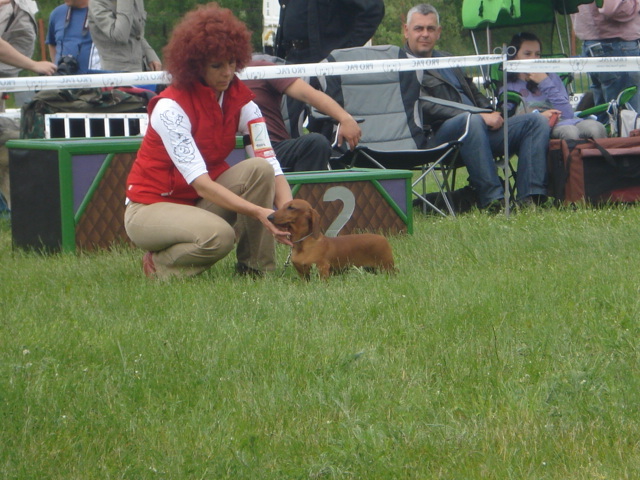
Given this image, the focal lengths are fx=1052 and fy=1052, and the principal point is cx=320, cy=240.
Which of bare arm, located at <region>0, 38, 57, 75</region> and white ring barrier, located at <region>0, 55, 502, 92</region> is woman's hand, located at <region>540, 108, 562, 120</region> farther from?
bare arm, located at <region>0, 38, 57, 75</region>

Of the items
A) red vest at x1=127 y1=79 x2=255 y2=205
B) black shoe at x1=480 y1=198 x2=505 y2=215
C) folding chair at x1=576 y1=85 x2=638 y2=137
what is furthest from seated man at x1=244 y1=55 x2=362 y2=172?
folding chair at x1=576 y1=85 x2=638 y2=137

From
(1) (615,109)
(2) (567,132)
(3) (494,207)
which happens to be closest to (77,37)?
(3) (494,207)

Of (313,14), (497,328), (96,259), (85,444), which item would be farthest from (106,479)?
(313,14)

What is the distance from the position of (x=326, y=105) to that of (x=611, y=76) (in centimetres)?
421

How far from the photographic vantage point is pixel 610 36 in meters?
9.51

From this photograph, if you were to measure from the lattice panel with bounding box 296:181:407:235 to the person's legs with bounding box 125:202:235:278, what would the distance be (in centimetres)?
125

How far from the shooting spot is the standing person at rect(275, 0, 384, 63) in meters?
7.89

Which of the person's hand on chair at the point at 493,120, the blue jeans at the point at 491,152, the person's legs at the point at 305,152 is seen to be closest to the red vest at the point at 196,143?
the person's legs at the point at 305,152

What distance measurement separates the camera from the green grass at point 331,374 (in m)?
2.73

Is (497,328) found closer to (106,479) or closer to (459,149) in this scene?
(106,479)

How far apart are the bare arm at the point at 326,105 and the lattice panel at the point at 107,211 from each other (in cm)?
104

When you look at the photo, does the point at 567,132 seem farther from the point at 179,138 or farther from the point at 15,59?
the point at 15,59

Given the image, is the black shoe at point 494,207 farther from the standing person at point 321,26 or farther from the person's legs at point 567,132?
the standing person at point 321,26

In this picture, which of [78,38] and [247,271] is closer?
[247,271]
